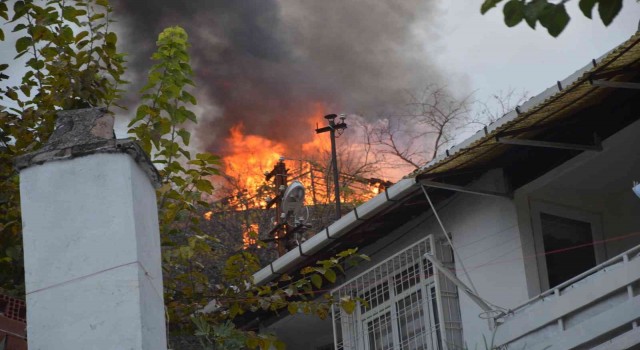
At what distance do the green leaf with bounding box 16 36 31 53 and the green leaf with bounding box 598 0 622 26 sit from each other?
216 inches

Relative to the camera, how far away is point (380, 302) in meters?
12.5

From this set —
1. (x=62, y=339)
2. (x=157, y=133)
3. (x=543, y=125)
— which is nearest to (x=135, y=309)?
(x=62, y=339)

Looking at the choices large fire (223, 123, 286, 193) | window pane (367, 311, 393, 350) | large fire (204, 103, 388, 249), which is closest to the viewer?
window pane (367, 311, 393, 350)

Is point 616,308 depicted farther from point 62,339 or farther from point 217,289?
point 62,339

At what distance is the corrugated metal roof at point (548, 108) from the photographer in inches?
323

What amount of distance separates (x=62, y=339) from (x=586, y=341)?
5122 millimetres

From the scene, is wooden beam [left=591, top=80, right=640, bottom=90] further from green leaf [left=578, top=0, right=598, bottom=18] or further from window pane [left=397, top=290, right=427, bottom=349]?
green leaf [left=578, top=0, right=598, bottom=18]

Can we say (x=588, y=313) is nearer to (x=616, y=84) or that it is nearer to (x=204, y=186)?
(x=616, y=84)

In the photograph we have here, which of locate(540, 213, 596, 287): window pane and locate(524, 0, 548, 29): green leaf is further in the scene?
locate(540, 213, 596, 287): window pane

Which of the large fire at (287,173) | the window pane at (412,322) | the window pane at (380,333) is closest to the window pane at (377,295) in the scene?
the window pane at (380,333)

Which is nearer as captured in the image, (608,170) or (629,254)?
(629,254)

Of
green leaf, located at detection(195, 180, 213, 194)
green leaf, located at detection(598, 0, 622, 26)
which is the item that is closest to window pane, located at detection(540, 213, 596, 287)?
green leaf, located at detection(195, 180, 213, 194)

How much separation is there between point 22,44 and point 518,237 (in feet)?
17.1

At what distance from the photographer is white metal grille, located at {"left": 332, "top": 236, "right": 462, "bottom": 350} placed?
11.4 metres
